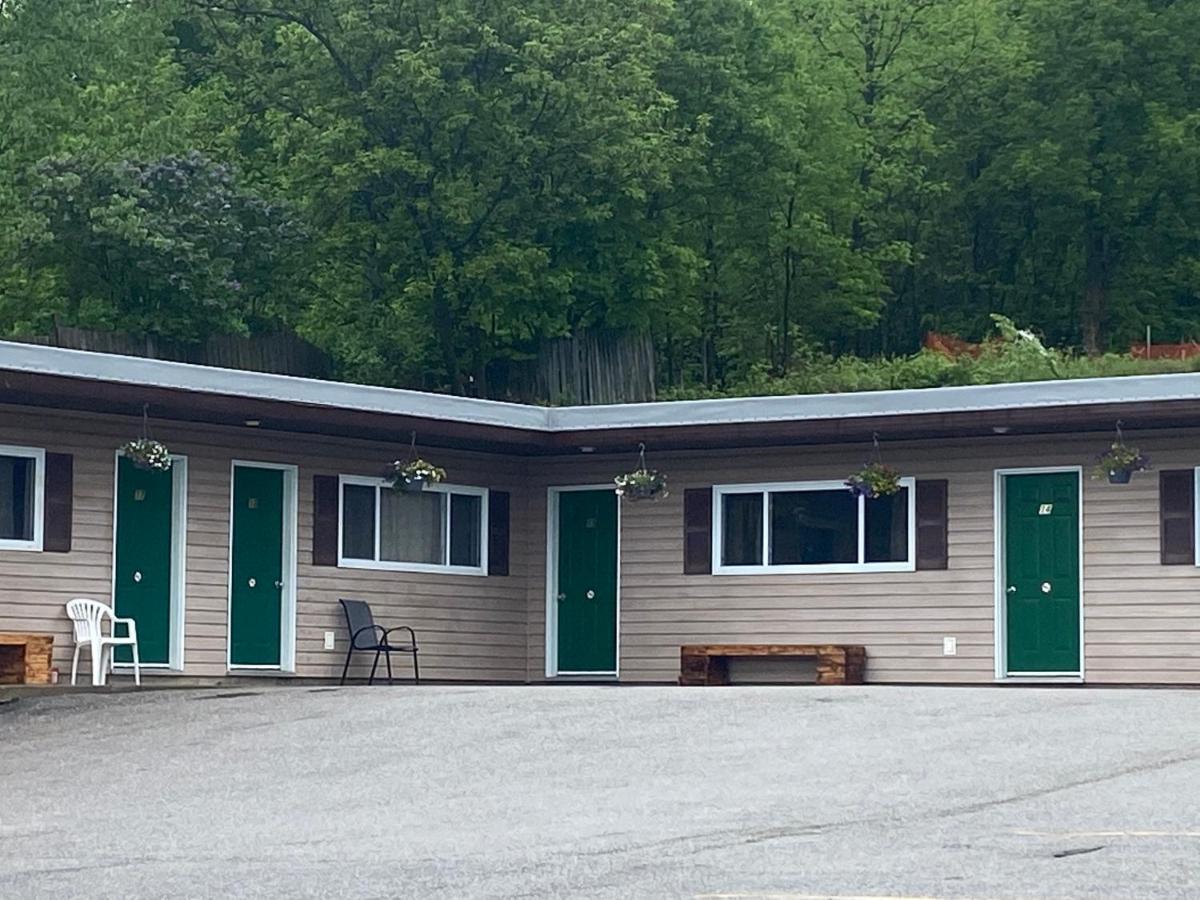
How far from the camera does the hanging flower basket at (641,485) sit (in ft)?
69.0

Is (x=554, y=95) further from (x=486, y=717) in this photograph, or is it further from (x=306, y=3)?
(x=486, y=717)

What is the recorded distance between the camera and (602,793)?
12.0 meters

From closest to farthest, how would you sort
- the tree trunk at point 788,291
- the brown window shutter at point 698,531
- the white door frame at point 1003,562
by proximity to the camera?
the white door frame at point 1003,562
the brown window shutter at point 698,531
the tree trunk at point 788,291

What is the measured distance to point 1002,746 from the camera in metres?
13.2

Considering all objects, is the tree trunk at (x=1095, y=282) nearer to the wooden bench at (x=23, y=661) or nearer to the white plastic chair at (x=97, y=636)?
the white plastic chair at (x=97, y=636)

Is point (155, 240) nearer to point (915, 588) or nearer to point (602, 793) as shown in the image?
point (915, 588)

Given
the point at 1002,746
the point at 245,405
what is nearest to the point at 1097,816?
the point at 1002,746

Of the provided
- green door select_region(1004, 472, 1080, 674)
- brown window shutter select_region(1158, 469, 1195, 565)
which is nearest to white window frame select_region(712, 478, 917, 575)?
green door select_region(1004, 472, 1080, 674)

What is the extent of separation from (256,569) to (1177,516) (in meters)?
7.96

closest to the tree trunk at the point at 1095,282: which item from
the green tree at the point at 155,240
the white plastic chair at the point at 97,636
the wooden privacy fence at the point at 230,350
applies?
the green tree at the point at 155,240

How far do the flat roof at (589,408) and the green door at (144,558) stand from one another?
3.99 feet

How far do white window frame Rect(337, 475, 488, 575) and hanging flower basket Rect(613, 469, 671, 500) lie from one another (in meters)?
1.75

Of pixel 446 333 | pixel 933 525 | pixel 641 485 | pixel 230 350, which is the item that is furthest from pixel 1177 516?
pixel 446 333

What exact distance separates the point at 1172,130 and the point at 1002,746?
22.3m
